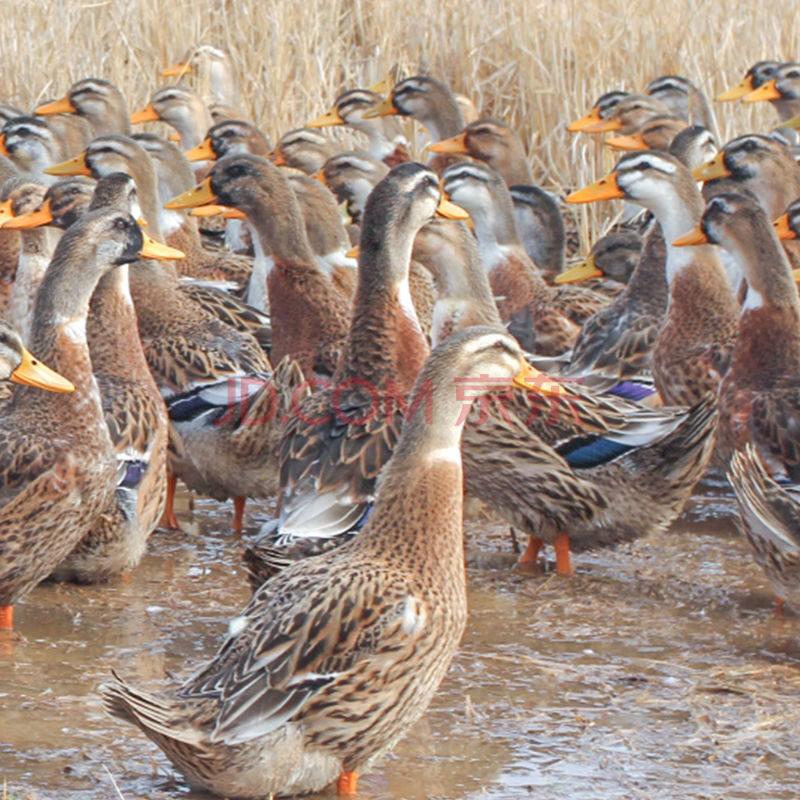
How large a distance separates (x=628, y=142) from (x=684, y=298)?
2.99 meters

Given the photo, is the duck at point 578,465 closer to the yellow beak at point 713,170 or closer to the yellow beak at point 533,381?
the yellow beak at point 533,381

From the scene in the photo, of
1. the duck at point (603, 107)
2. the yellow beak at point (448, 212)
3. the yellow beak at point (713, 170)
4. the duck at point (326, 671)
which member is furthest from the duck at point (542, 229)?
the duck at point (326, 671)

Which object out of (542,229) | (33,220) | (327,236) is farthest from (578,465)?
(542,229)

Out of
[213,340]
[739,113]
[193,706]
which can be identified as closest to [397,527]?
[193,706]

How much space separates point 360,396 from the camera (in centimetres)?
568

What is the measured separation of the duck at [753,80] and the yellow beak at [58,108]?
4308mm

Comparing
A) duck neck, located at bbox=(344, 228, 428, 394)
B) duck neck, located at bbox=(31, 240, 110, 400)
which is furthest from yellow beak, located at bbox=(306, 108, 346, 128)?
duck neck, located at bbox=(31, 240, 110, 400)

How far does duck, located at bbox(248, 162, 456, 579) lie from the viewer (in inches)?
203

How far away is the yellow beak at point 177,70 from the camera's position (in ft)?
41.0

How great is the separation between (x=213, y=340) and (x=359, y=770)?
326 centimetres

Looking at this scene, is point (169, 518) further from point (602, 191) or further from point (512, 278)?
point (602, 191)

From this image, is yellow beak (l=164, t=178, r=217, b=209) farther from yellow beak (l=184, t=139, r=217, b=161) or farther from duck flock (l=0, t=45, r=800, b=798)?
yellow beak (l=184, t=139, r=217, b=161)

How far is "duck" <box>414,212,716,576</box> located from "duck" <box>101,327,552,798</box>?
2041 mm

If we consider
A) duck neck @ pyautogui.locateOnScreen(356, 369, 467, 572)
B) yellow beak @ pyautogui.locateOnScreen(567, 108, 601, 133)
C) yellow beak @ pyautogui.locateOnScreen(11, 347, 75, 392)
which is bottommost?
duck neck @ pyautogui.locateOnScreen(356, 369, 467, 572)
